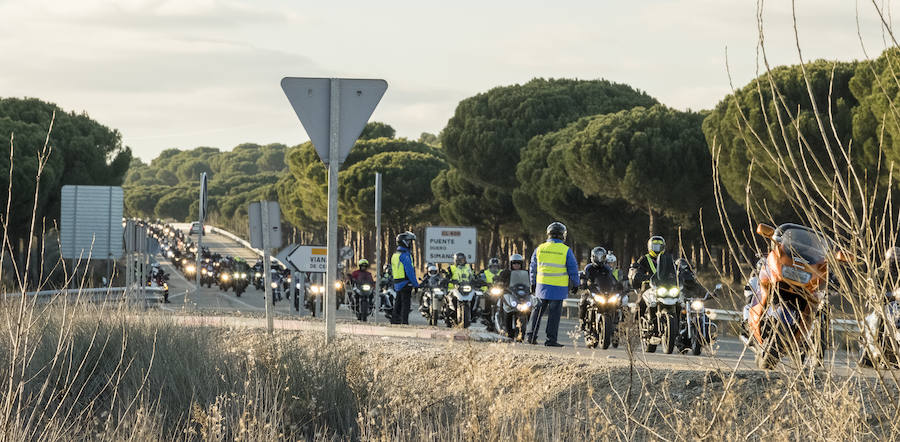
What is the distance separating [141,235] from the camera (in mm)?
22234

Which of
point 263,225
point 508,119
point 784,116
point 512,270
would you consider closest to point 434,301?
point 512,270

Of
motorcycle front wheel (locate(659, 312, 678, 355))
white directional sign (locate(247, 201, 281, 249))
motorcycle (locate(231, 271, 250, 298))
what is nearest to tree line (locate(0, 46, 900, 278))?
motorcycle (locate(231, 271, 250, 298))

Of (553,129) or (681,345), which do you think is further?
(553,129)

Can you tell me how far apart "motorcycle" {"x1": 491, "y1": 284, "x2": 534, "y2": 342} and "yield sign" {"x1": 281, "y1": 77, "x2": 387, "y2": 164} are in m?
6.79

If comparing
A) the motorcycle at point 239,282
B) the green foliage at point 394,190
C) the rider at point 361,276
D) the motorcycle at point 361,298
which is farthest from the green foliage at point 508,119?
the rider at point 361,276

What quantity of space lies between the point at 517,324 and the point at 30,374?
8569 millimetres

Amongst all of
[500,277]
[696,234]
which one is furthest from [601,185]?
[500,277]

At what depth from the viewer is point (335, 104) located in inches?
415

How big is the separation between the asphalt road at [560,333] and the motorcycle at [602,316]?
0.70 feet

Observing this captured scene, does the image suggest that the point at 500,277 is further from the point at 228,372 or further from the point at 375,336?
the point at 228,372

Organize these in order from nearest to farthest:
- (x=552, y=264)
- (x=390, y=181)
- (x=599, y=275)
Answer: (x=552, y=264) → (x=599, y=275) → (x=390, y=181)

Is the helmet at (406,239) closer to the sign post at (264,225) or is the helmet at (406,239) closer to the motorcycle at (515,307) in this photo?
the motorcycle at (515,307)

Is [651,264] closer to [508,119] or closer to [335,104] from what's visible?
[335,104]

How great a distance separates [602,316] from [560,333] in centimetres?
697
